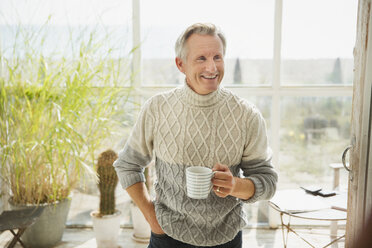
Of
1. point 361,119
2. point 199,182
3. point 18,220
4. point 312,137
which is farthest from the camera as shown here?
point 312,137

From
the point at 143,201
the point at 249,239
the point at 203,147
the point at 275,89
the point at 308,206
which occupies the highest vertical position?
the point at 275,89

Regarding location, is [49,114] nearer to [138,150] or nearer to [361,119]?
[138,150]

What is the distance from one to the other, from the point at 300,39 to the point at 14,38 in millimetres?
2392

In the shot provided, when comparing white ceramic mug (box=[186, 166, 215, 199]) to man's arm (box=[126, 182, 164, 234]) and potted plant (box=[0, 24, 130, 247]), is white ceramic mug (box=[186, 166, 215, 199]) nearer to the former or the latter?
man's arm (box=[126, 182, 164, 234])

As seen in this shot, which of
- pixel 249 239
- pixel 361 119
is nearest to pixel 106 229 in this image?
pixel 249 239

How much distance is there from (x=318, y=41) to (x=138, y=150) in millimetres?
2247

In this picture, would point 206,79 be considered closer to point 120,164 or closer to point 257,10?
Answer: point 120,164

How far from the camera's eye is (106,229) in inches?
108

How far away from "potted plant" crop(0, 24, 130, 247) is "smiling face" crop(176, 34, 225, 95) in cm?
136

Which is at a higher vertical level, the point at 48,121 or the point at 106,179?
the point at 48,121

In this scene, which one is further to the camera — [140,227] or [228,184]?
[140,227]

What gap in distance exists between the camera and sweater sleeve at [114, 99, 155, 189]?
1.41 m

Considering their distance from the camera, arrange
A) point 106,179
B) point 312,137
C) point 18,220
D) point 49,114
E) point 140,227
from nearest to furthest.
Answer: point 18,220, point 49,114, point 106,179, point 140,227, point 312,137

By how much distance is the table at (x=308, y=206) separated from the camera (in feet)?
7.43
